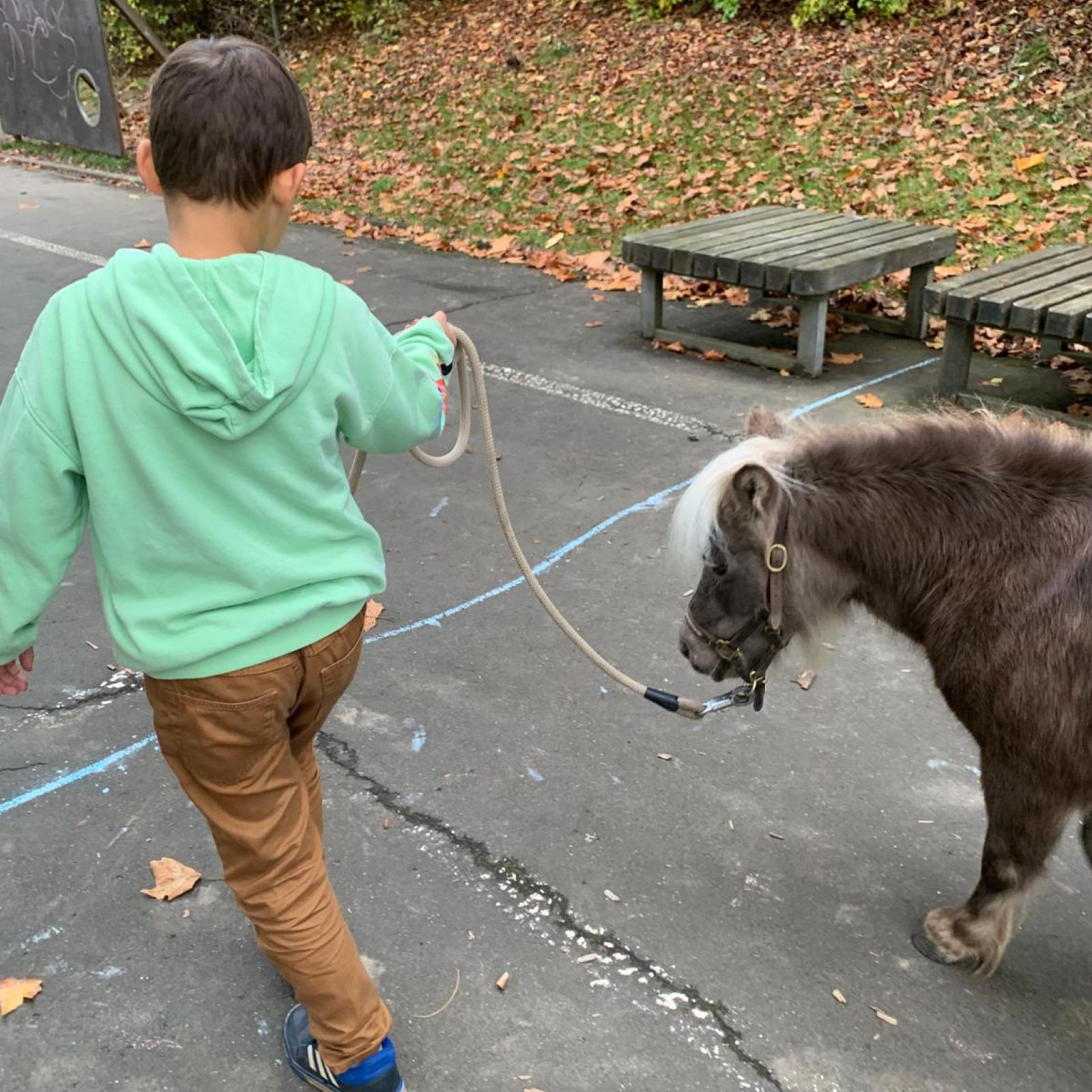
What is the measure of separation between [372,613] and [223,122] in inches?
102

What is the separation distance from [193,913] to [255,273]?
5.81ft

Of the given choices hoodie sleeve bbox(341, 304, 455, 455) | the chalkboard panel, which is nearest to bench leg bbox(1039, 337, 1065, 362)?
hoodie sleeve bbox(341, 304, 455, 455)

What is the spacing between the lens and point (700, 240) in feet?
22.0

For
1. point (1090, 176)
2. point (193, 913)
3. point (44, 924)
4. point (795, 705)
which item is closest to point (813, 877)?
point (795, 705)

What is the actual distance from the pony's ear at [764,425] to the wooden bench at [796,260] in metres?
3.49

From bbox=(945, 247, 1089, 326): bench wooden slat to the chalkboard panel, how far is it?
38.7ft

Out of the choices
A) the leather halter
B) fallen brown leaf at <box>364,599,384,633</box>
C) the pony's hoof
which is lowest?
the pony's hoof

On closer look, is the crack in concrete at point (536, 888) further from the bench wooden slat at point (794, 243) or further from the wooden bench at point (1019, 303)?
the bench wooden slat at point (794, 243)

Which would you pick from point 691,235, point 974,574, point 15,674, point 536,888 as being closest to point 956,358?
point 691,235

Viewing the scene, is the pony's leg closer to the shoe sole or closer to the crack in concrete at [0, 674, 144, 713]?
the shoe sole

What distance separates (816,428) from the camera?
8.61 ft

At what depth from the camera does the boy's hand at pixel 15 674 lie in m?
2.12

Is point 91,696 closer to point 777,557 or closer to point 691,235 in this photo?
point 777,557

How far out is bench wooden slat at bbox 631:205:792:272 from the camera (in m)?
6.57
